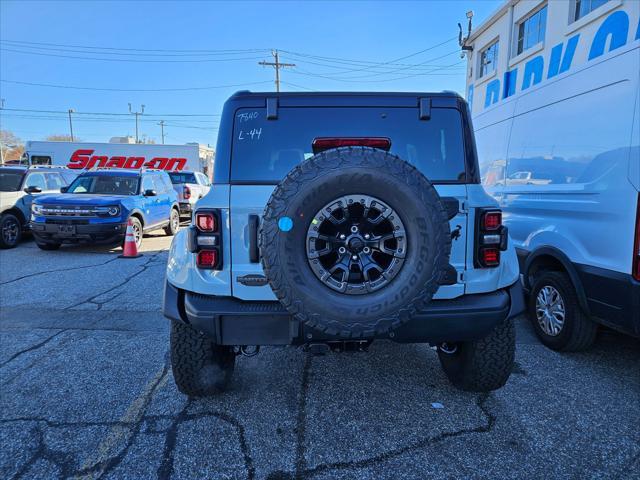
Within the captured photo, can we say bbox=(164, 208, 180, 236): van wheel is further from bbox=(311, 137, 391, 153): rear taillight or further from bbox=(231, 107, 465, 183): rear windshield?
bbox=(311, 137, 391, 153): rear taillight

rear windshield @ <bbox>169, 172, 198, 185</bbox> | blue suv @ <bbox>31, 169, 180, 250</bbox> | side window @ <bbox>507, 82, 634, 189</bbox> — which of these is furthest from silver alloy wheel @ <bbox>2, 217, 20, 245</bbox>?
side window @ <bbox>507, 82, 634, 189</bbox>

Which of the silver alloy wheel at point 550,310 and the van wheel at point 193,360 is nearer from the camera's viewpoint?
the van wheel at point 193,360

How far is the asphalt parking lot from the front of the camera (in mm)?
2180

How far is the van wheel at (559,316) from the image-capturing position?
3402 mm

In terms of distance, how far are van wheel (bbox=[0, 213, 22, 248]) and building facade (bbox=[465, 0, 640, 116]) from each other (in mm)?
9667

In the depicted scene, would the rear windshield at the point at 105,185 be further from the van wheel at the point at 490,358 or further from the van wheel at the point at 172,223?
the van wheel at the point at 490,358

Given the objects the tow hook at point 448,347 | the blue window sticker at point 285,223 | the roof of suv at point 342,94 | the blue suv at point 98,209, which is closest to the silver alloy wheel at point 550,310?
the tow hook at point 448,347

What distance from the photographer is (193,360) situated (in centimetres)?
260

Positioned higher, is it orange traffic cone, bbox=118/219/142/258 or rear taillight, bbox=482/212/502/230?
rear taillight, bbox=482/212/502/230

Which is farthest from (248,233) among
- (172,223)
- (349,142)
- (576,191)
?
(172,223)

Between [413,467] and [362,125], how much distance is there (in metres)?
1.98

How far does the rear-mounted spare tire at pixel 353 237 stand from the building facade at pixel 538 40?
4636 mm

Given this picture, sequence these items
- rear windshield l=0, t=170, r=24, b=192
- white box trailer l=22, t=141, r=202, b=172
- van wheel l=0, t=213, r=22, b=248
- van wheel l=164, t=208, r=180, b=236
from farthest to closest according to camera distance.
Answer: white box trailer l=22, t=141, r=202, b=172 < van wheel l=164, t=208, r=180, b=236 < rear windshield l=0, t=170, r=24, b=192 < van wheel l=0, t=213, r=22, b=248

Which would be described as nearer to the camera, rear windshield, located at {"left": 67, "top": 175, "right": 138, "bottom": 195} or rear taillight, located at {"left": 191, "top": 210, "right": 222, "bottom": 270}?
rear taillight, located at {"left": 191, "top": 210, "right": 222, "bottom": 270}
